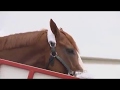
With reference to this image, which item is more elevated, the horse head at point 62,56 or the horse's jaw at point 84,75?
the horse head at point 62,56

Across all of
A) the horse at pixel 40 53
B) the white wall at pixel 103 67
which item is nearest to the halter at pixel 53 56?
the horse at pixel 40 53

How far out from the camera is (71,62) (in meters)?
1.19

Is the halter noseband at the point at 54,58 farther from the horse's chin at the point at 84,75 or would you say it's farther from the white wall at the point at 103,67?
the white wall at the point at 103,67

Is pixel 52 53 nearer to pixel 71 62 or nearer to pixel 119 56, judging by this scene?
pixel 71 62

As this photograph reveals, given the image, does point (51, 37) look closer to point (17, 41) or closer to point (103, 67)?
point (17, 41)

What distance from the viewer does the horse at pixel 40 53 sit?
1.16 meters

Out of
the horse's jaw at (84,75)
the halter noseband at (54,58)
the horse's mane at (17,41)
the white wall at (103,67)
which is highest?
the horse's mane at (17,41)

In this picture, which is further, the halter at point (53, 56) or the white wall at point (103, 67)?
the white wall at point (103, 67)

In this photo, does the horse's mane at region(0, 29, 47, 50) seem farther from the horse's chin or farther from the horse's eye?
the horse's chin

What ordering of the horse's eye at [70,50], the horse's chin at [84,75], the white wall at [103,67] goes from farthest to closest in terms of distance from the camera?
the white wall at [103,67], the horse's eye at [70,50], the horse's chin at [84,75]

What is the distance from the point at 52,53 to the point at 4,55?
237 mm

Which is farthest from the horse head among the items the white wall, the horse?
the white wall

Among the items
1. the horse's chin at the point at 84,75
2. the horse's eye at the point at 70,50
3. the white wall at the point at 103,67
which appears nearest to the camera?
the horse's chin at the point at 84,75
